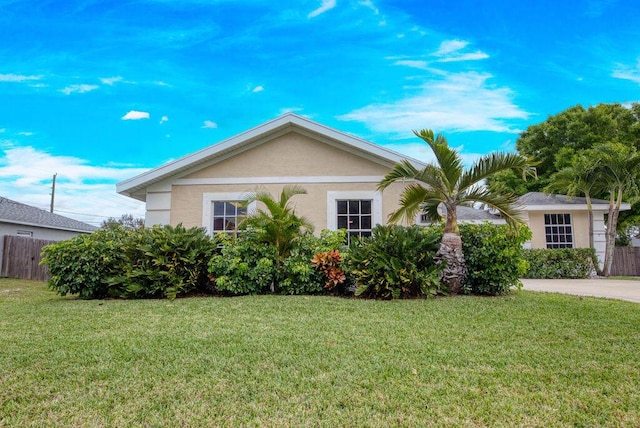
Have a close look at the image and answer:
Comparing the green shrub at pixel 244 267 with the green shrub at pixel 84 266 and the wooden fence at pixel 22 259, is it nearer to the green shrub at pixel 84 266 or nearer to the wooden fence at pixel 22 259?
the green shrub at pixel 84 266

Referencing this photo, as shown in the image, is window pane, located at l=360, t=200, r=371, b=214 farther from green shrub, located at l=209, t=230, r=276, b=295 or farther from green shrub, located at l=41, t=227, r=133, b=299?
green shrub, located at l=41, t=227, r=133, b=299

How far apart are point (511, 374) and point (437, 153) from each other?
525 centimetres

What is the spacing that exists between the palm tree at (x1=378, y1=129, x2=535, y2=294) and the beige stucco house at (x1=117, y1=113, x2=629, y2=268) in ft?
7.23

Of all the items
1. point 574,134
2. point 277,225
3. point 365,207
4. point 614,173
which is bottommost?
point 277,225

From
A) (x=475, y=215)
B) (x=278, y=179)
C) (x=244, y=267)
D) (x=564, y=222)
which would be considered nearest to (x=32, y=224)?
(x=278, y=179)

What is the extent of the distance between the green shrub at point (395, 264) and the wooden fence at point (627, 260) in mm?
14404

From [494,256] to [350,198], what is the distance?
156 inches

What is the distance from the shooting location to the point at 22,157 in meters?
18.9

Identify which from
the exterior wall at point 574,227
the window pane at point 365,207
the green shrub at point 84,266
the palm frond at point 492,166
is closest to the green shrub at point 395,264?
the palm frond at point 492,166

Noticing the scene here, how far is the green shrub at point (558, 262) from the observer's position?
49.6 ft

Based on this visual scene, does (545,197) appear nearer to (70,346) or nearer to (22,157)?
(70,346)

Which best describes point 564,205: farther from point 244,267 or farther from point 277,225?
point 244,267

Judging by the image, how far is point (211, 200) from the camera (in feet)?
35.8

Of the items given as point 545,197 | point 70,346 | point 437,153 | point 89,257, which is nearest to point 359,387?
point 70,346
